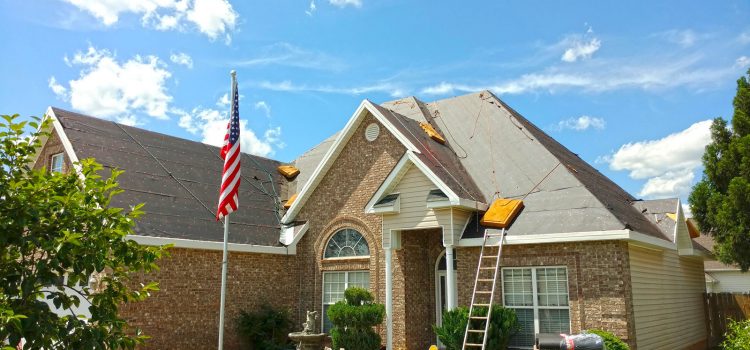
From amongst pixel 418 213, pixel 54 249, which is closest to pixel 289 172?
pixel 418 213

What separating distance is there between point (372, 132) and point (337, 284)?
15.2 feet

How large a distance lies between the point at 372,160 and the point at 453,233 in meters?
3.95

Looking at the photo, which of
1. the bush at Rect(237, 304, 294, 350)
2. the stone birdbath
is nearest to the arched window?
the bush at Rect(237, 304, 294, 350)

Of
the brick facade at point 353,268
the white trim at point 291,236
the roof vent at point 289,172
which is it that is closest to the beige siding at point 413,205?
the brick facade at point 353,268

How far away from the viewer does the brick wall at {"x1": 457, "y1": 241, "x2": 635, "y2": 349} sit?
1245 centimetres

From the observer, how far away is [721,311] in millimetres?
20047

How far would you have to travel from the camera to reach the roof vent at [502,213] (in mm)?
14203

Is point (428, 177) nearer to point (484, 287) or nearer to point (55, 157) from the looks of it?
point (484, 287)

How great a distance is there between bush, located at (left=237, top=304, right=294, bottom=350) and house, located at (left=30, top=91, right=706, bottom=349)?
1.17 feet

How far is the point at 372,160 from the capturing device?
17156 mm

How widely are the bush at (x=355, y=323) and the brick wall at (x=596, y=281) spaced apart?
407 centimetres

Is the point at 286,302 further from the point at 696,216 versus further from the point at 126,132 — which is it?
the point at 696,216

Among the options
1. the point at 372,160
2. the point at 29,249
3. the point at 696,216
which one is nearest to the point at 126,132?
the point at 372,160

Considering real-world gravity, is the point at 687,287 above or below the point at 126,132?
below
